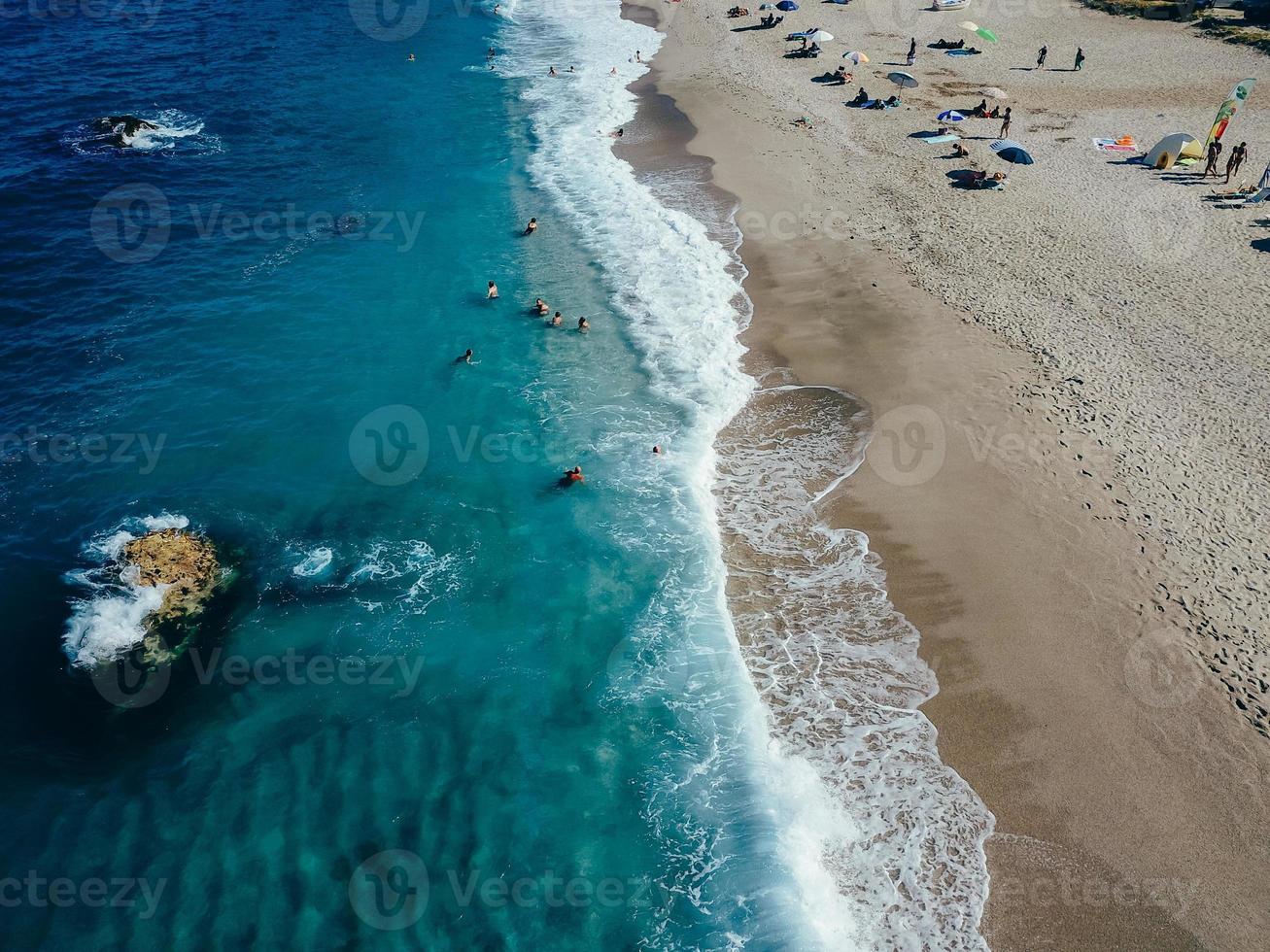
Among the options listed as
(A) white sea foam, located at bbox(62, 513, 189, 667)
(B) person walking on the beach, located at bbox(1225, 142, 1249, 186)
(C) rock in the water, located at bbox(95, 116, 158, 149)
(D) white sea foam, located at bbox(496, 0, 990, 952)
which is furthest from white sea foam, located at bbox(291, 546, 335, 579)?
(B) person walking on the beach, located at bbox(1225, 142, 1249, 186)

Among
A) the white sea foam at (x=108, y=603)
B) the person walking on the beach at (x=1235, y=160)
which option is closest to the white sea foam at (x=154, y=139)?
the white sea foam at (x=108, y=603)

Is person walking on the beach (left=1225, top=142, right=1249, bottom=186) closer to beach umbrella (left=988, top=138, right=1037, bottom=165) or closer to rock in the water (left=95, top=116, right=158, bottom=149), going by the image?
beach umbrella (left=988, top=138, right=1037, bottom=165)

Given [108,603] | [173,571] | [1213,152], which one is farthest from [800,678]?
[1213,152]

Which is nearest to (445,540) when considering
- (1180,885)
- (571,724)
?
(571,724)

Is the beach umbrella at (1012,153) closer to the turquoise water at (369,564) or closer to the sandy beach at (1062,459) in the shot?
the sandy beach at (1062,459)

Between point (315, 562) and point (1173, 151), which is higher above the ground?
point (1173, 151)

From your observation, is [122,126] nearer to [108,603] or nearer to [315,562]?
[108,603]
